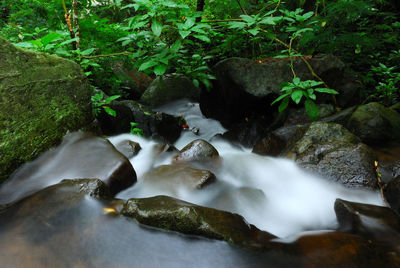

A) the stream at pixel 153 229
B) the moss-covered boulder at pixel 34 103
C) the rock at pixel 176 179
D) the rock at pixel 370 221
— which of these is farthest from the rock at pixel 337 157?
the moss-covered boulder at pixel 34 103

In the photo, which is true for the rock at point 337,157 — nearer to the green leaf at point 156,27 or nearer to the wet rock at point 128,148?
the wet rock at point 128,148

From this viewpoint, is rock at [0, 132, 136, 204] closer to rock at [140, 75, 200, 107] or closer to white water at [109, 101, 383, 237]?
white water at [109, 101, 383, 237]

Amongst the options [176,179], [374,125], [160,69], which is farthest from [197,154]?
[374,125]

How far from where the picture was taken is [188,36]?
429cm

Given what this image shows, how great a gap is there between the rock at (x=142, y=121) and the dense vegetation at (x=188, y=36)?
0.31 m

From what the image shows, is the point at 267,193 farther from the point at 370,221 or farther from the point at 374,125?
the point at 374,125

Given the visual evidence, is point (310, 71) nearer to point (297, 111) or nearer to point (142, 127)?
point (297, 111)

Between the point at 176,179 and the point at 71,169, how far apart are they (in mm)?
1052

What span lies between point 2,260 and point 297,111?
4.91 metres

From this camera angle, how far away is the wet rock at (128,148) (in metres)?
3.24

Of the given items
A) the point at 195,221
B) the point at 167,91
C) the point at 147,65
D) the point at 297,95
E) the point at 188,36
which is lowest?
the point at 167,91

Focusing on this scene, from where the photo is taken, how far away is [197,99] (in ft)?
22.9

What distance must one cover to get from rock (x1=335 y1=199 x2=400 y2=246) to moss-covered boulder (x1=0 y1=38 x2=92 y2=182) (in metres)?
2.99

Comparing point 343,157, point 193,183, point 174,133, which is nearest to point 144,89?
point 174,133
